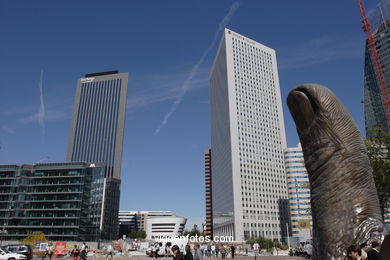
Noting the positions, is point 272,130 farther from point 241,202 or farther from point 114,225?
point 114,225

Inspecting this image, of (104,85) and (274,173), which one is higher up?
(104,85)

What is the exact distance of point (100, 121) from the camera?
169 m

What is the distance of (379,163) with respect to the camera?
27750 millimetres

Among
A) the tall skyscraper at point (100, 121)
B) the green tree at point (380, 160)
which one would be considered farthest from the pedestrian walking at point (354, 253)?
the tall skyscraper at point (100, 121)

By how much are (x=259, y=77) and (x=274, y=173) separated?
46.9 meters

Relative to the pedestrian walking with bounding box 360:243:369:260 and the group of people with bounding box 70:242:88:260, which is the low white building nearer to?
the group of people with bounding box 70:242:88:260

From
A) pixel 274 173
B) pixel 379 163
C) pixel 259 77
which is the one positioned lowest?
pixel 379 163

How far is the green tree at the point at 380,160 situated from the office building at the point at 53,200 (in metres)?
82.7

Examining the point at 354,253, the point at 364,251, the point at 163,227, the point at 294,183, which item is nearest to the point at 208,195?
the point at 163,227

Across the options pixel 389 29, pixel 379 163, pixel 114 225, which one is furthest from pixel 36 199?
pixel 389 29

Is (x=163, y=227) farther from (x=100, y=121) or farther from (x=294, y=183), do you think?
(x=294, y=183)

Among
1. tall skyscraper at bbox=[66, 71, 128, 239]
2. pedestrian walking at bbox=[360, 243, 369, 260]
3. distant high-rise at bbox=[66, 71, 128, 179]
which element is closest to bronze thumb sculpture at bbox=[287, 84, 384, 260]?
pedestrian walking at bbox=[360, 243, 369, 260]

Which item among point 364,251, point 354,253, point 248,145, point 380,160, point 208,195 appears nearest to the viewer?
point 354,253

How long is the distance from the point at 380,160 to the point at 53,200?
8961 centimetres
